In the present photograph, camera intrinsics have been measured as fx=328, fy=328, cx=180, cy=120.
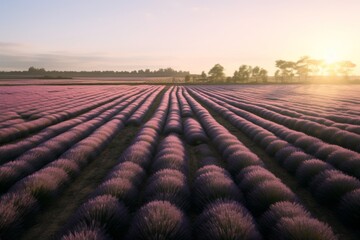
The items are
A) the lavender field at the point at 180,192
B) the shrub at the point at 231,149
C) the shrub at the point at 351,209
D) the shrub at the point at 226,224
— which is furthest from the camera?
the shrub at the point at 231,149

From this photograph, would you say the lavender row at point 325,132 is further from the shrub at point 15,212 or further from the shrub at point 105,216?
the shrub at point 15,212

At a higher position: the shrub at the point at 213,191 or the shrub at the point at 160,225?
the shrub at the point at 160,225

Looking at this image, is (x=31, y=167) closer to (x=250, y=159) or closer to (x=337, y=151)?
(x=250, y=159)

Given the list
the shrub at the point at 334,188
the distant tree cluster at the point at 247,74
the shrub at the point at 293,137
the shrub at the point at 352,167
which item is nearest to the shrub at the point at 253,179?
the shrub at the point at 334,188

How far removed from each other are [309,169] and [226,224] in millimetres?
3660

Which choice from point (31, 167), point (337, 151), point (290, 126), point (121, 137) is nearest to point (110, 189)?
point (31, 167)

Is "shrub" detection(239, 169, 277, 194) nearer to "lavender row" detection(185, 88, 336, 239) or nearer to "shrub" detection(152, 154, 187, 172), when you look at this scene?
"lavender row" detection(185, 88, 336, 239)

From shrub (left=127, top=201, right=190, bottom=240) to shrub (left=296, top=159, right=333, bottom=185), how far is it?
11.4ft

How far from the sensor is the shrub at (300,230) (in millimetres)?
3381

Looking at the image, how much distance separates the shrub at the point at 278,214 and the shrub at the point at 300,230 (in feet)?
0.73

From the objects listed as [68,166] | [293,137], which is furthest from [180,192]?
[293,137]

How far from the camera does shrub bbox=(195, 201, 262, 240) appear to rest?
350 centimetres

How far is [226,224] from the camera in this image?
11.9 ft

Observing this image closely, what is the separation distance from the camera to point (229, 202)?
4.49 m
